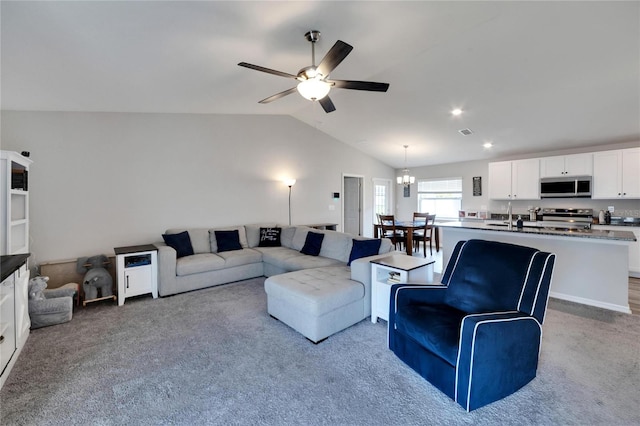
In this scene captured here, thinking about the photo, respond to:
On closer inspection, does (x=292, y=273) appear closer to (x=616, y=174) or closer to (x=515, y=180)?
(x=515, y=180)

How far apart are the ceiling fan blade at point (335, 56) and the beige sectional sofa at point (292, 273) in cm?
189

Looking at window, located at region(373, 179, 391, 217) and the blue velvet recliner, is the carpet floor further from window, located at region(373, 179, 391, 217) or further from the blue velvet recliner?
window, located at region(373, 179, 391, 217)

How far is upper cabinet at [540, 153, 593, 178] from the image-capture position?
511 cm

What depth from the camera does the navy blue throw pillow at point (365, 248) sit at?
3373mm

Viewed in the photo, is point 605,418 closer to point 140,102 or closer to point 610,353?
point 610,353

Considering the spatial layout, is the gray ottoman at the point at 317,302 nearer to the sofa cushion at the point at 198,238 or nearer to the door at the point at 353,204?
the sofa cushion at the point at 198,238

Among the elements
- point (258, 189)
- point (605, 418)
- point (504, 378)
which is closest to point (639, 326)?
point (605, 418)

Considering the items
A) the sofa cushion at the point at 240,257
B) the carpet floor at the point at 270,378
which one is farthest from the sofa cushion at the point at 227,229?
the carpet floor at the point at 270,378

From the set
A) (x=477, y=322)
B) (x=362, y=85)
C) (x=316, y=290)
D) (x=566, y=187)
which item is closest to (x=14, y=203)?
(x=316, y=290)

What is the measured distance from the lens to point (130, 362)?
2299 millimetres

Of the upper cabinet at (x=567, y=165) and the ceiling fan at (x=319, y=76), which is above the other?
the ceiling fan at (x=319, y=76)

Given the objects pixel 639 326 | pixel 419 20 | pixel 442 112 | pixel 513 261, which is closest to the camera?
pixel 513 261

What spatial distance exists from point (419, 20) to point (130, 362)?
388 cm

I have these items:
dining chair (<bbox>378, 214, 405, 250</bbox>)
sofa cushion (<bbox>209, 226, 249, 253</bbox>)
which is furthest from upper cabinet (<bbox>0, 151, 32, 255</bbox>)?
dining chair (<bbox>378, 214, 405, 250</bbox>)
